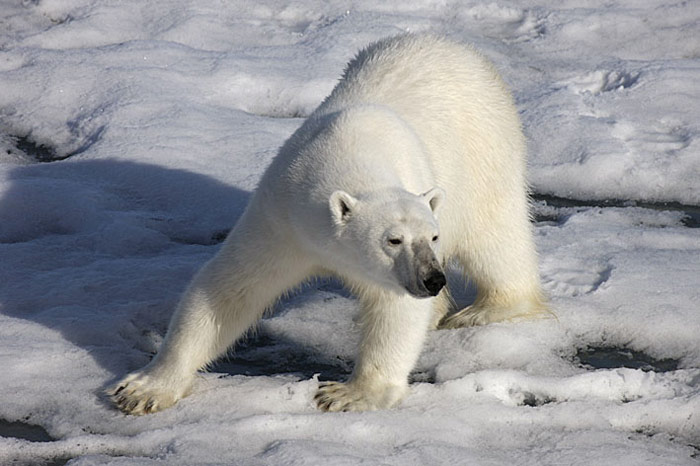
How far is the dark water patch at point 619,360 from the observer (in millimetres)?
3963

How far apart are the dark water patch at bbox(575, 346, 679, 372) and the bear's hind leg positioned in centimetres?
129

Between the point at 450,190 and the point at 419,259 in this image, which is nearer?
the point at 419,259

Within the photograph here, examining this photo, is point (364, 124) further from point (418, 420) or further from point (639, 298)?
point (639, 298)

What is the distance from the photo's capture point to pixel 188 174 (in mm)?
5672

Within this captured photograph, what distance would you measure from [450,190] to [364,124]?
2.20 ft

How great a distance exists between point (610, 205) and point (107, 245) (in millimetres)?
2861

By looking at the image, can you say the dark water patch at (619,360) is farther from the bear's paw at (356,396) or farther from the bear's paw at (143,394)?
the bear's paw at (143,394)

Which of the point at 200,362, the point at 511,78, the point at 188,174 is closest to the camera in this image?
the point at 200,362

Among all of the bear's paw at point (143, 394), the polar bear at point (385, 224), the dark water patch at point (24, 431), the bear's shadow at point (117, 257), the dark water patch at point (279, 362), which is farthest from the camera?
the bear's shadow at point (117, 257)

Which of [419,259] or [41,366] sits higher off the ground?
[419,259]

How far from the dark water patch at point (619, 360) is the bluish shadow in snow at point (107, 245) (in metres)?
1.84

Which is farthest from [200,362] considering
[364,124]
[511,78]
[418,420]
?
[511,78]

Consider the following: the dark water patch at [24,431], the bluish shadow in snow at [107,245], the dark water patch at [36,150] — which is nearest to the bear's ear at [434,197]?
the bluish shadow in snow at [107,245]

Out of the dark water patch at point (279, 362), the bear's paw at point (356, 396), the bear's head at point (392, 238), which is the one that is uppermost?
the bear's head at point (392, 238)
